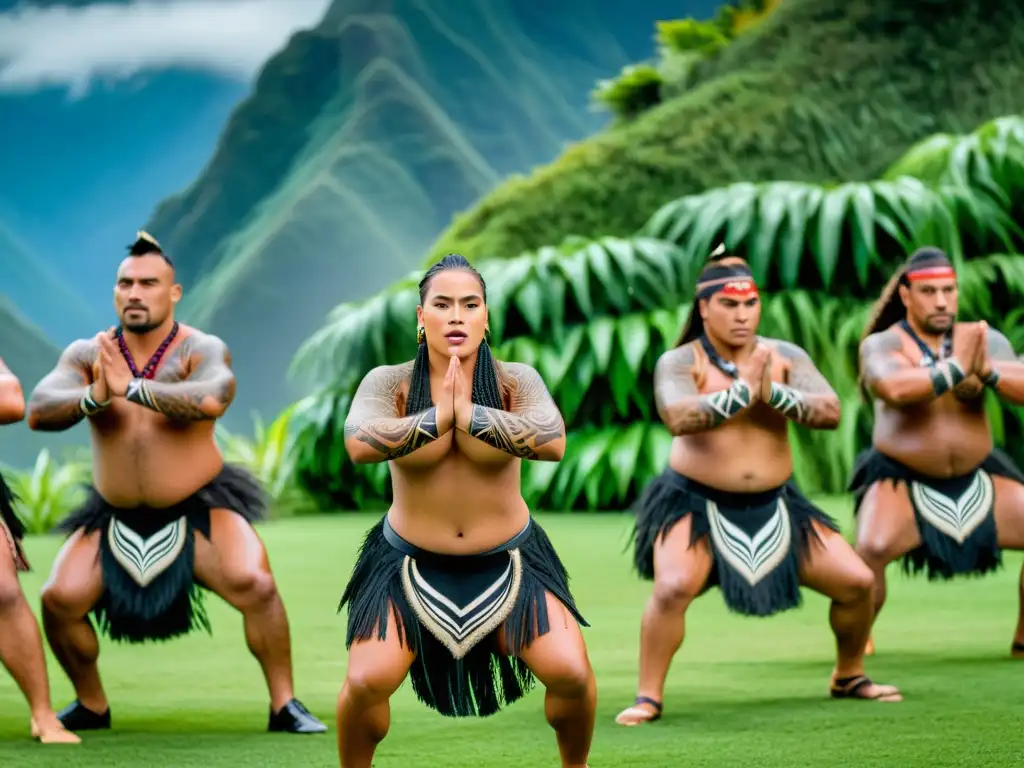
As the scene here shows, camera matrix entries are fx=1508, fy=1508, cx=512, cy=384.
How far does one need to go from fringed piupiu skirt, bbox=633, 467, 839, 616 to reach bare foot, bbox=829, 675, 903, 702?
12.1 inches

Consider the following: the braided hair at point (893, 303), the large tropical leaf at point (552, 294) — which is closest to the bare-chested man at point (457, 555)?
the braided hair at point (893, 303)

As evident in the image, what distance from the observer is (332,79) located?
1719 cm

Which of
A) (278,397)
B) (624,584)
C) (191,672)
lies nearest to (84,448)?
(278,397)

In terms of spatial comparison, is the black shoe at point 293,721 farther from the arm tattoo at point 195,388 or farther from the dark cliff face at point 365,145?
the dark cliff face at point 365,145

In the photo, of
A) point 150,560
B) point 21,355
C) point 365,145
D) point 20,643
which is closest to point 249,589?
point 150,560

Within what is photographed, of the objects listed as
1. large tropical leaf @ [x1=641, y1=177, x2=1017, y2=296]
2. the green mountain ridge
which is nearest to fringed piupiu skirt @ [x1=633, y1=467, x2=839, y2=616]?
large tropical leaf @ [x1=641, y1=177, x2=1017, y2=296]

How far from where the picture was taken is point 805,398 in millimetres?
4328

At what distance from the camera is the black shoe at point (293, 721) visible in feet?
13.9

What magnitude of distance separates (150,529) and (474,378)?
1380 mm

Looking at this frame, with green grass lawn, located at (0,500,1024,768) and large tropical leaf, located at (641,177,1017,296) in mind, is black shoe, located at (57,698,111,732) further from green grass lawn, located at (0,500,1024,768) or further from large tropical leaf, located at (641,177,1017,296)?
large tropical leaf, located at (641,177,1017,296)

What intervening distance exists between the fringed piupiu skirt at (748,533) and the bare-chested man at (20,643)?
1.78 m

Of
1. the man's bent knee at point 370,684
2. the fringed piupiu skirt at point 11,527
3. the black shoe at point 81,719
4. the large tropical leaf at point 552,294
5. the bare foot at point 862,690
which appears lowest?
the black shoe at point 81,719

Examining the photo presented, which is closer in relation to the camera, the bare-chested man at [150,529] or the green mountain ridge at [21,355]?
the bare-chested man at [150,529]

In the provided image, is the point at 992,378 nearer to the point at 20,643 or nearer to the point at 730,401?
the point at 730,401
